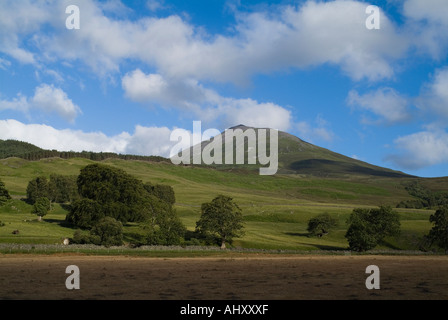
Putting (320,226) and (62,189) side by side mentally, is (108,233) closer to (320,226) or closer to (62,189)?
(320,226)

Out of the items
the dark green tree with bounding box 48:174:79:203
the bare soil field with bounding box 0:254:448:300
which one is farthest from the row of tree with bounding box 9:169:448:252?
the bare soil field with bounding box 0:254:448:300

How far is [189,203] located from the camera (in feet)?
558

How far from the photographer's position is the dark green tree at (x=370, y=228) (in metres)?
80.2

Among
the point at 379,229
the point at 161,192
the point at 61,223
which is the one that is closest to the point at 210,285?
the point at 379,229

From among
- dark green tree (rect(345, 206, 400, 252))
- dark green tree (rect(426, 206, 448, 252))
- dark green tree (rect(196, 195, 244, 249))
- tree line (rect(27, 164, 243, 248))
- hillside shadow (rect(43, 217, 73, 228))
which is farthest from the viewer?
hillside shadow (rect(43, 217, 73, 228))

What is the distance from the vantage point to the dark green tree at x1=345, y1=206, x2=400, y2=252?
80188mm

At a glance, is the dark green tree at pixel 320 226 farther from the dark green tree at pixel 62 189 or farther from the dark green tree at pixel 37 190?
the dark green tree at pixel 37 190

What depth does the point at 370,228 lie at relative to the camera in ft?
275

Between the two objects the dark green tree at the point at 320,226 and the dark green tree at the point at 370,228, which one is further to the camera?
the dark green tree at the point at 320,226

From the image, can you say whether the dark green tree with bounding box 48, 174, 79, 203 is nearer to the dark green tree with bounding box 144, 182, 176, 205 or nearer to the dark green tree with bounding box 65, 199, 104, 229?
the dark green tree with bounding box 144, 182, 176, 205

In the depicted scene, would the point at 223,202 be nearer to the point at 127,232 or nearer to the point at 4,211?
the point at 127,232

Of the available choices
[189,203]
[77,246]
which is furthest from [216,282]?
[189,203]

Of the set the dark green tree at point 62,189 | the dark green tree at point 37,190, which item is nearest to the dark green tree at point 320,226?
the dark green tree at point 62,189

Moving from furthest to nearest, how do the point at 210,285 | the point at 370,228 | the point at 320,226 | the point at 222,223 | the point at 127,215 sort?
the point at 320,226 < the point at 127,215 < the point at 370,228 < the point at 222,223 < the point at 210,285
